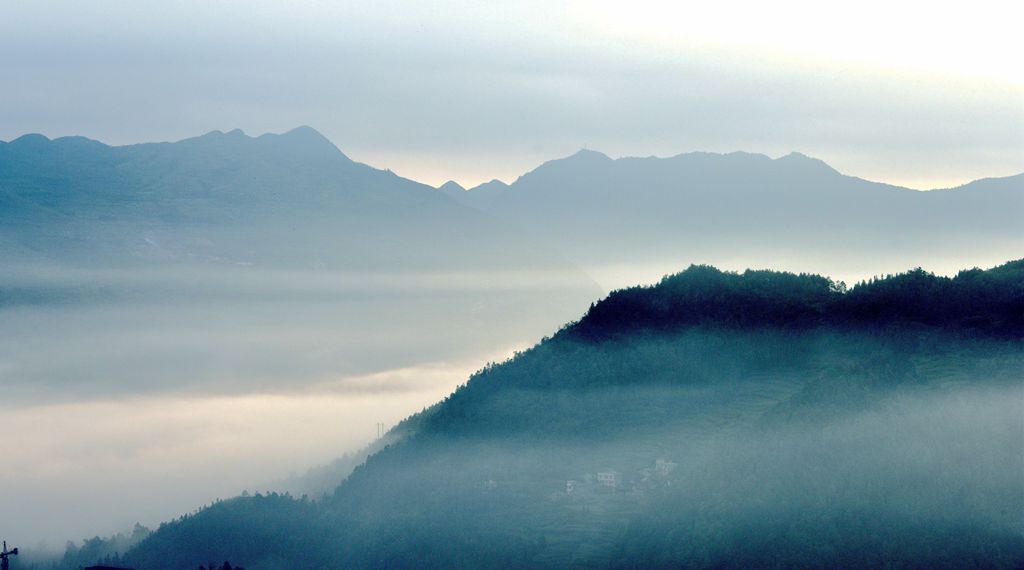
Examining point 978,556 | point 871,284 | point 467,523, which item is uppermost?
point 871,284

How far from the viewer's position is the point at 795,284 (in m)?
184

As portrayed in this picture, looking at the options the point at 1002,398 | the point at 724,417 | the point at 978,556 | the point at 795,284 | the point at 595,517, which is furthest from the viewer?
the point at 795,284

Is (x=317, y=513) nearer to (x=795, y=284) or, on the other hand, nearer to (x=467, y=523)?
(x=467, y=523)

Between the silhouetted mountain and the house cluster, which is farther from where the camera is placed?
the house cluster

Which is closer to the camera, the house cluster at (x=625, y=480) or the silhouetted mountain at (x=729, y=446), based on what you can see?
the silhouetted mountain at (x=729, y=446)

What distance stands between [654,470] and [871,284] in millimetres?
39574

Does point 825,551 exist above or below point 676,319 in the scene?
below

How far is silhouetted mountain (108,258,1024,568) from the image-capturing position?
12125 cm

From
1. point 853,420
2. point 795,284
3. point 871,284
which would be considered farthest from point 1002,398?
point 795,284

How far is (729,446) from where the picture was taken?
148m

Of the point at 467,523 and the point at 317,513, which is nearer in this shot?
the point at 467,523

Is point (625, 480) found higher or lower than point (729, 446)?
lower

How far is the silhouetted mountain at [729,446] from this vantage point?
12125cm

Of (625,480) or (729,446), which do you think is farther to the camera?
(625,480)
